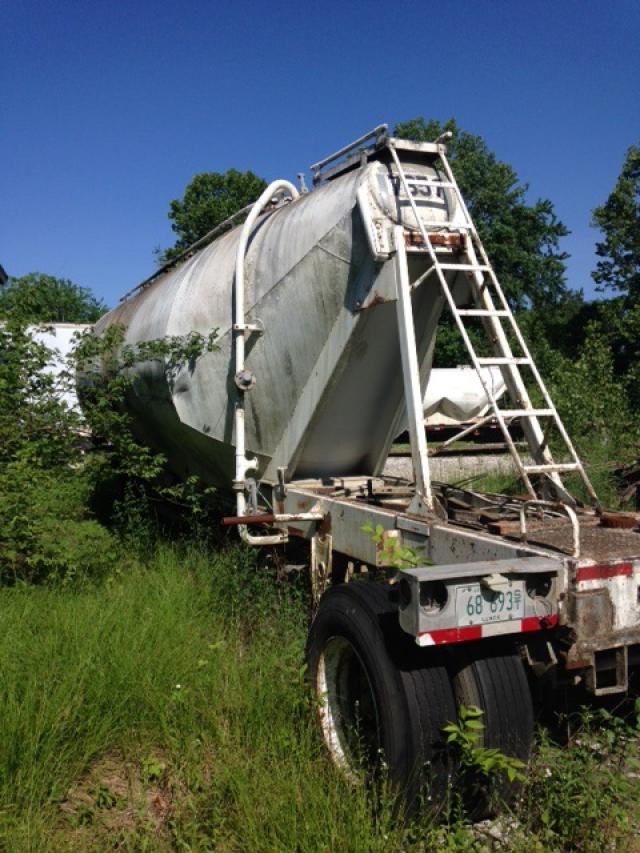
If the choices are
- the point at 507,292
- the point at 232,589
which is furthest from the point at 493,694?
the point at 507,292

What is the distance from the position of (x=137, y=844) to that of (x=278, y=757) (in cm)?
69

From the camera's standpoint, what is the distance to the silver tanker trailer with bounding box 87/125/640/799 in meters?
2.91

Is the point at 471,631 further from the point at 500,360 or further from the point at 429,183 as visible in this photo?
the point at 429,183

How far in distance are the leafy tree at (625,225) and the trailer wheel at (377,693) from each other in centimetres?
3203

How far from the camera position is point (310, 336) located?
5.38 metres

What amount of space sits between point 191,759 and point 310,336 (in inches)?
120

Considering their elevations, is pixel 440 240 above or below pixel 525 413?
above

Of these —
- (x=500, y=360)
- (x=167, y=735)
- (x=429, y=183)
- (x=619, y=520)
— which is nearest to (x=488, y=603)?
(x=619, y=520)

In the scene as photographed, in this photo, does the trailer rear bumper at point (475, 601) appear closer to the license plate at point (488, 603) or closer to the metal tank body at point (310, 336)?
the license plate at point (488, 603)

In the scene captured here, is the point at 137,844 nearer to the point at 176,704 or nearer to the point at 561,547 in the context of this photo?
the point at 176,704

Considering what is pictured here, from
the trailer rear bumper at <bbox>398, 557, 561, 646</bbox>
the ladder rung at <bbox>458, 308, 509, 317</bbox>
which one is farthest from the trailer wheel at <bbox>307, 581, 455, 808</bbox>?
the ladder rung at <bbox>458, 308, 509, 317</bbox>

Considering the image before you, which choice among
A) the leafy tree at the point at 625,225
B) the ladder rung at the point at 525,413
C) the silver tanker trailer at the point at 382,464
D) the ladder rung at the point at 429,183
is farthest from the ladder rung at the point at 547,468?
the leafy tree at the point at 625,225

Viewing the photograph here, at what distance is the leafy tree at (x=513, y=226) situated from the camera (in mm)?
36219

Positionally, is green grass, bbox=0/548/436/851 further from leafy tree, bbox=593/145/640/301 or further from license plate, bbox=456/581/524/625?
leafy tree, bbox=593/145/640/301
